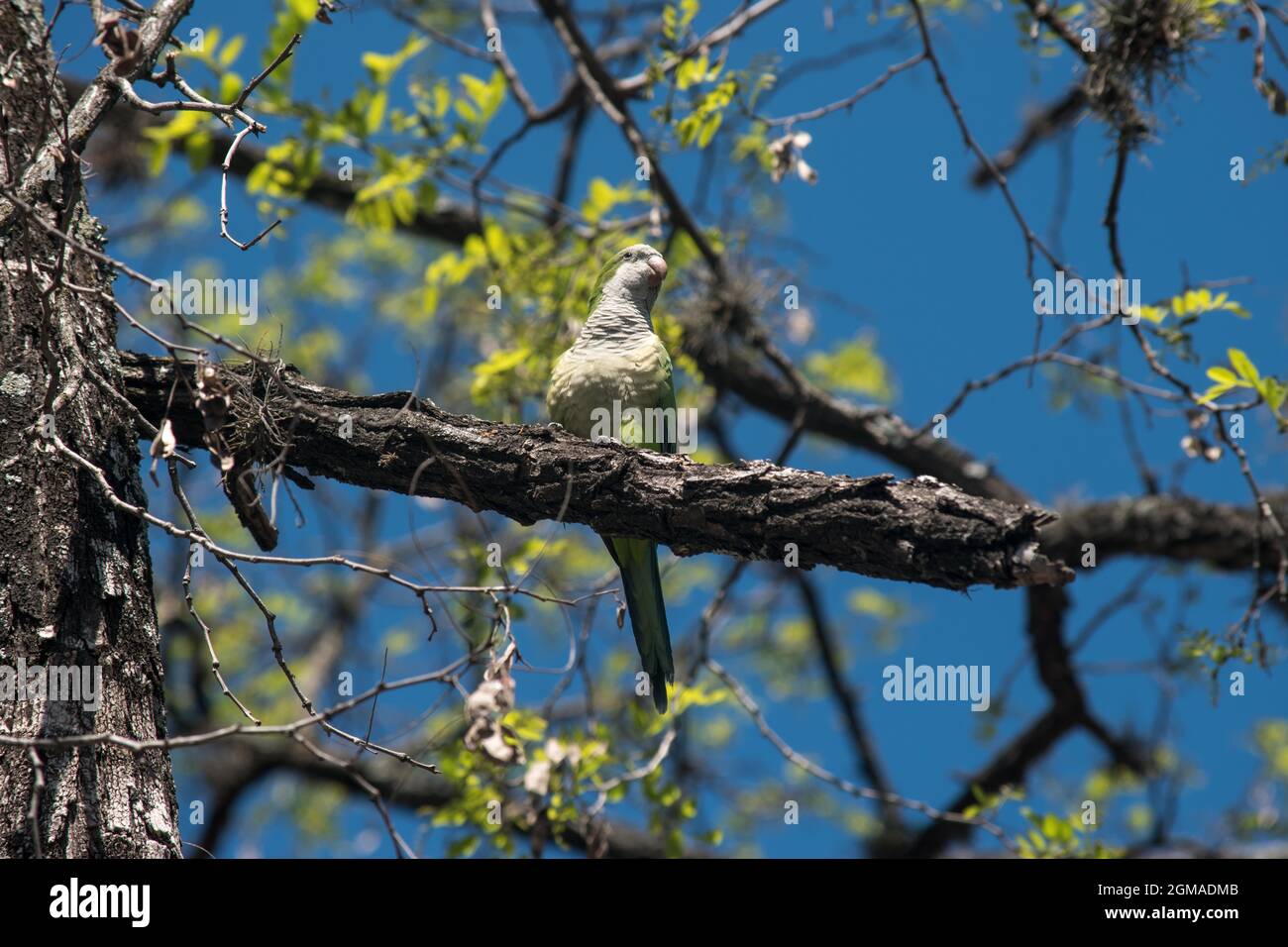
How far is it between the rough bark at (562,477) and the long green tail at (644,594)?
3.86ft

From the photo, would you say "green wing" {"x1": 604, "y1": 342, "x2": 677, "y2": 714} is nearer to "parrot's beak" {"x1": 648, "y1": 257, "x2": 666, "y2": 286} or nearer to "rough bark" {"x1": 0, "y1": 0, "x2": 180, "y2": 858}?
"parrot's beak" {"x1": 648, "y1": 257, "x2": 666, "y2": 286}

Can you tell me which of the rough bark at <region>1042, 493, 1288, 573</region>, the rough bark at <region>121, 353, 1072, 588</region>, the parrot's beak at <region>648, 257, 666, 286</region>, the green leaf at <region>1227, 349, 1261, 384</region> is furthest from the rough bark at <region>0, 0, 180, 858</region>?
the rough bark at <region>1042, 493, 1288, 573</region>

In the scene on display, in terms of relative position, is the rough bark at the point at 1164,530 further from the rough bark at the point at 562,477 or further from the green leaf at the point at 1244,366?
the rough bark at the point at 562,477

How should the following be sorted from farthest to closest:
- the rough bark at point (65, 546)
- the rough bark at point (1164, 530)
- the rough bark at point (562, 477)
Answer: the rough bark at point (1164, 530), the rough bark at point (562, 477), the rough bark at point (65, 546)

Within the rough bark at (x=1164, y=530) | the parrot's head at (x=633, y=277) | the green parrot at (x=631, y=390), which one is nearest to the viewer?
the green parrot at (x=631, y=390)

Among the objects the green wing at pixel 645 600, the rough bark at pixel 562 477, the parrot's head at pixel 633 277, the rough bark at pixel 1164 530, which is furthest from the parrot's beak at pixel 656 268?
the rough bark at pixel 1164 530

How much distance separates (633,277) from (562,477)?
2.39 meters

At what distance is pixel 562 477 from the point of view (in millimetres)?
3754

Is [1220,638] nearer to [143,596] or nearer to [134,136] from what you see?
[143,596]

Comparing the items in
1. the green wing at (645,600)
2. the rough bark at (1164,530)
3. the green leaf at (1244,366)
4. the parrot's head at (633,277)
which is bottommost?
the green wing at (645,600)

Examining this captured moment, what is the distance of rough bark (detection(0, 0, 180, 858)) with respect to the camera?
3070 mm

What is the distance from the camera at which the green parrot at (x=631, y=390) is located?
5.01 metres
